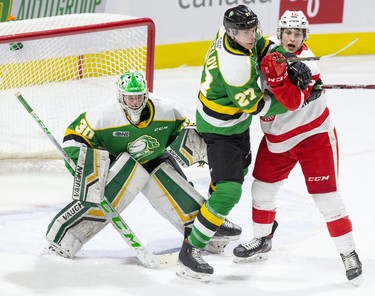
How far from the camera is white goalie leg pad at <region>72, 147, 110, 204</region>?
12.3ft

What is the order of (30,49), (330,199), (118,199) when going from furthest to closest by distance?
1. (30,49)
2. (118,199)
3. (330,199)

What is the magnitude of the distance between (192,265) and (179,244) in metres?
0.56

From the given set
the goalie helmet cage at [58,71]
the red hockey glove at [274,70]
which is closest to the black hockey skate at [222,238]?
the red hockey glove at [274,70]

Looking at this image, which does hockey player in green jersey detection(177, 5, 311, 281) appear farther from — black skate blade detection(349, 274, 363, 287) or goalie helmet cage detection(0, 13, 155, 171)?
goalie helmet cage detection(0, 13, 155, 171)

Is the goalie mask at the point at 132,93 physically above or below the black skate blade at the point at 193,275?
above

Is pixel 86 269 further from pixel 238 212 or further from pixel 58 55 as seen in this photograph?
pixel 58 55

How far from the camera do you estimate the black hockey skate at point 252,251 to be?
3836 millimetres

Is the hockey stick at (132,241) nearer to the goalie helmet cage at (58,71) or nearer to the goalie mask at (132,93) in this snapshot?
the goalie mask at (132,93)

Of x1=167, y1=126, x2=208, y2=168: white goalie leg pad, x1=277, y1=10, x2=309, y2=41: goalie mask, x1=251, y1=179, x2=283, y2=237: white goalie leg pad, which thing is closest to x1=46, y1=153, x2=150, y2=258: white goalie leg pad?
x1=167, y1=126, x2=208, y2=168: white goalie leg pad

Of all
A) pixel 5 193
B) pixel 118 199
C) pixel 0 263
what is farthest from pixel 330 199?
pixel 5 193

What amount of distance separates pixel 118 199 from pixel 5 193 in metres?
1.09

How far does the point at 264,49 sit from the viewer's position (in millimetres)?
3680

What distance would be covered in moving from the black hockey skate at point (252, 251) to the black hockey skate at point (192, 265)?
0.70 ft

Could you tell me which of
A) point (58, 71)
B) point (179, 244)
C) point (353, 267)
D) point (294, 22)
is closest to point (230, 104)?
point (294, 22)
